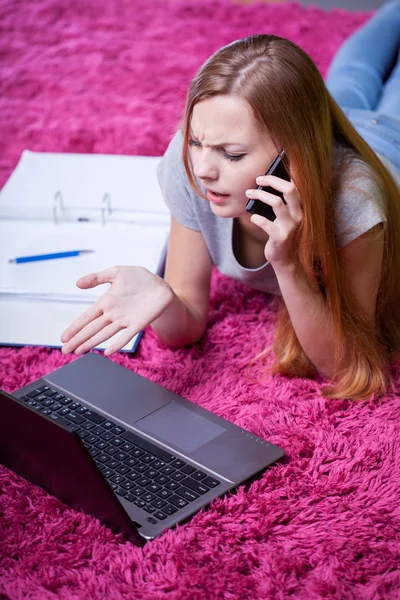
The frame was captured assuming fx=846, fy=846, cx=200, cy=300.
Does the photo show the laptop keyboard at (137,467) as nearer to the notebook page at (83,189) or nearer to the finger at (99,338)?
the finger at (99,338)

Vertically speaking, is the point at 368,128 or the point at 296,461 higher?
the point at 368,128

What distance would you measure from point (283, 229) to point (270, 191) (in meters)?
0.05

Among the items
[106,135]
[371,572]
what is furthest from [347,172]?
[106,135]

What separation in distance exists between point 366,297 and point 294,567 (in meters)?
0.44

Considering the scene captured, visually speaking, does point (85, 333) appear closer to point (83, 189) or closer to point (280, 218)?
point (280, 218)

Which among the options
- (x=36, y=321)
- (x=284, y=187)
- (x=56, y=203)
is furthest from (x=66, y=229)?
(x=284, y=187)

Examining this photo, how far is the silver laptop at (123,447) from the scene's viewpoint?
881mm

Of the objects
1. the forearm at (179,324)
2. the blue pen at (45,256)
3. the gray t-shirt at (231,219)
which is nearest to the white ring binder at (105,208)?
the blue pen at (45,256)

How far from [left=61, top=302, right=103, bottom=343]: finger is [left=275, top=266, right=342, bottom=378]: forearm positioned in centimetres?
25

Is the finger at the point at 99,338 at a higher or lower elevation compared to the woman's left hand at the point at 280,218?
lower

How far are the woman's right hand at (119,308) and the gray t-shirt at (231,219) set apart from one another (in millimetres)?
175

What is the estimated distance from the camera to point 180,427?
1.12m

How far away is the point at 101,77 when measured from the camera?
219cm

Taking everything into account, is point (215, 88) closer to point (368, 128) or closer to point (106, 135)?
point (368, 128)
